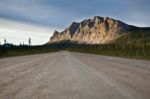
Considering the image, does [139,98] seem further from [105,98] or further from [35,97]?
[35,97]

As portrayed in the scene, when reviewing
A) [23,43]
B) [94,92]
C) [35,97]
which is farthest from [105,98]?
[23,43]

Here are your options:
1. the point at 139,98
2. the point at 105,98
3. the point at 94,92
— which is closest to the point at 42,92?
the point at 94,92

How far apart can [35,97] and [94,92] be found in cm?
193

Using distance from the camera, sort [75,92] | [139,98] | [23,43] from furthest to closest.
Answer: [23,43], [75,92], [139,98]

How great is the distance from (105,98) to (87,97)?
0.51m

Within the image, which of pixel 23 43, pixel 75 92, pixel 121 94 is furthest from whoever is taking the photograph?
pixel 23 43

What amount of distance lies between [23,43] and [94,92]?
7247 inches

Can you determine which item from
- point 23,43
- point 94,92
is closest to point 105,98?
point 94,92

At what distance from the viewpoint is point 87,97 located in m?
7.88

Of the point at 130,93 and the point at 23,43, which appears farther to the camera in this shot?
the point at 23,43

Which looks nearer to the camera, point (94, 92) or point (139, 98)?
point (139, 98)

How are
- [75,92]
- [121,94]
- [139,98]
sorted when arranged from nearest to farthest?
[139,98]
[121,94]
[75,92]

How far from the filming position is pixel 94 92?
8828mm

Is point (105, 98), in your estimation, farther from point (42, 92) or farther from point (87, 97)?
point (42, 92)
